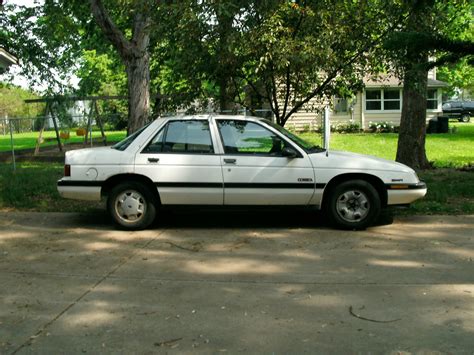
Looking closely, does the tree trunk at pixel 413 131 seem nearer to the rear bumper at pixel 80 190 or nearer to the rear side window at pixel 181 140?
the rear side window at pixel 181 140

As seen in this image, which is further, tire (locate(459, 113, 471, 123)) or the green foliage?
the green foliage

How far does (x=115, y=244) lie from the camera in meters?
7.11

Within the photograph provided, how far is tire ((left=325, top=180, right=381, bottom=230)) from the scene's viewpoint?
7512 mm

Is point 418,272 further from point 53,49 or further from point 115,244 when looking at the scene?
point 53,49

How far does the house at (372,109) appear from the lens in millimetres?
33312

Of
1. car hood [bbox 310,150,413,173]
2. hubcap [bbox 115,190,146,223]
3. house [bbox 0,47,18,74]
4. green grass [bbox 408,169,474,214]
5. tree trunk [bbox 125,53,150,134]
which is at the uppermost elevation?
house [bbox 0,47,18,74]

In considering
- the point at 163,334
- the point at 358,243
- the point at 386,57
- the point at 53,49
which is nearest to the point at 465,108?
the point at 53,49

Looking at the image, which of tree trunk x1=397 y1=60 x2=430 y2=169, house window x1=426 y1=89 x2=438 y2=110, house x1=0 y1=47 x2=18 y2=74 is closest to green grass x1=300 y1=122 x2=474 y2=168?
tree trunk x1=397 y1=60 x2=430 y2=169

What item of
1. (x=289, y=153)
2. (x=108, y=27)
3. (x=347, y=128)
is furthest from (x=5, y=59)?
(x=347, y=128)

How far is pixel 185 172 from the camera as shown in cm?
756

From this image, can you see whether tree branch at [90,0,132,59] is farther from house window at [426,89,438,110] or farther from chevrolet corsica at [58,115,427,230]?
house window at [426,89,438,110]

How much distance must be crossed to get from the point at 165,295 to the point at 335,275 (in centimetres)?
175

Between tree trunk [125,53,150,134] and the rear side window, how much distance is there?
4.25 metres

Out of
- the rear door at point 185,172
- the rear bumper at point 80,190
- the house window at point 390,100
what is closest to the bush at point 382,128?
the house window at point 390,100
